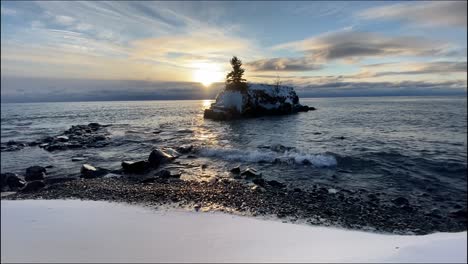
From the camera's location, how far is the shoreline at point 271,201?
11.6 m

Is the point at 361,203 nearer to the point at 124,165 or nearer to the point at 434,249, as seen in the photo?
the point at 434,249

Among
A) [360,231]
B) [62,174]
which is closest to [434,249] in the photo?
[360,231]

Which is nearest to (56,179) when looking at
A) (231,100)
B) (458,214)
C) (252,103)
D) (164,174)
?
(164,174)

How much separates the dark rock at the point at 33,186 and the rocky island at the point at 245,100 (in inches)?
1967

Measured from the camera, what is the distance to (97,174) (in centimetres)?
1842

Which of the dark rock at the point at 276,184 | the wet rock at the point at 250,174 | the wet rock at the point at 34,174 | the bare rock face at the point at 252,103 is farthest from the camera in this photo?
the bare rock face at the point at 252,103

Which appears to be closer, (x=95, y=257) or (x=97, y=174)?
(x=95, y=257)

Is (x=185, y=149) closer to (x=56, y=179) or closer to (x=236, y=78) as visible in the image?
(x=56, y=179)

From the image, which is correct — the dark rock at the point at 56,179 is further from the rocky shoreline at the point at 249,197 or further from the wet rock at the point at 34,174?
the wet rock at the point at 34,174

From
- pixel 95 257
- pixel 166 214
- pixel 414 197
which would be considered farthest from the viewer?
pixel 414 197

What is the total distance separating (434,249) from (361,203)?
5645 mm

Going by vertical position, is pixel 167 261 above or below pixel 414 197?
above

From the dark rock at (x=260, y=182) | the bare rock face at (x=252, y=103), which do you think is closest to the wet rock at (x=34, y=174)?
the dark rock at (x=260, y=182)

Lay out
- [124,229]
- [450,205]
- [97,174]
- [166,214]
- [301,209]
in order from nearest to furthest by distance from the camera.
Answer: [124,229], [166,214], [301,209], [450,205], [97,174]
